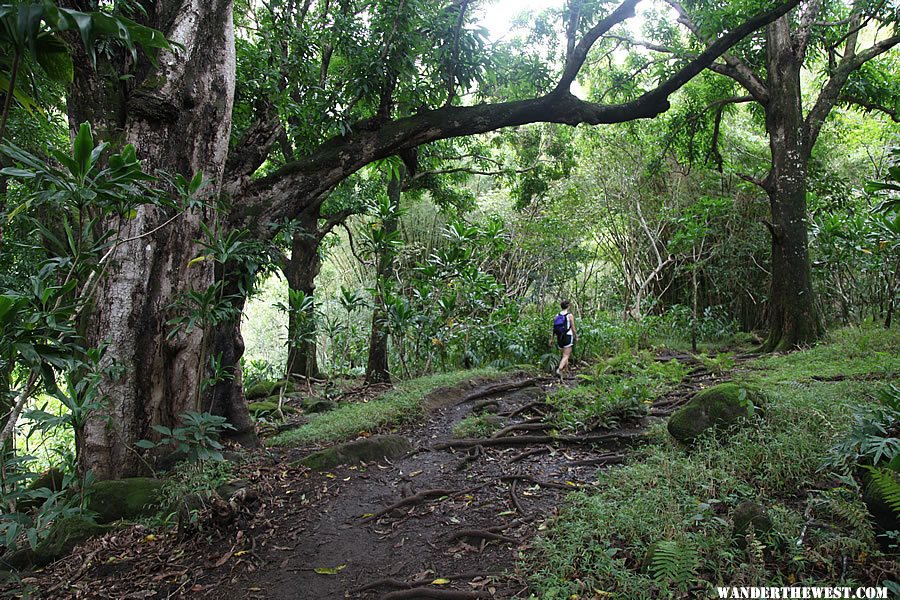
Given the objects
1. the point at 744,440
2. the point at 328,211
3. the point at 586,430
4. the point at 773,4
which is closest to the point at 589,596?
the point at 744,440

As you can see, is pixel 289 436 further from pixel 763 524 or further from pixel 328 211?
pixel 328 211

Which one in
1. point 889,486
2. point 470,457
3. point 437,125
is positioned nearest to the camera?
point 889,486

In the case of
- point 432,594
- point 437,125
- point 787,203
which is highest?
point 437,125

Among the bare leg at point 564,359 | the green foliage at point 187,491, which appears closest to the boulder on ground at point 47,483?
the green foliage at point 187,491

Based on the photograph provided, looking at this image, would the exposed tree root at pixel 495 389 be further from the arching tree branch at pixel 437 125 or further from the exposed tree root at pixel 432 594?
the exposed tree root at pixel 432 594

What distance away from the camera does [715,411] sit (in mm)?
3844

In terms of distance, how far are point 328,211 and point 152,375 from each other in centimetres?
591

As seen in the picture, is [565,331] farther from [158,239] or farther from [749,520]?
[158,239]

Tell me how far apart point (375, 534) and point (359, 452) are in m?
1.35

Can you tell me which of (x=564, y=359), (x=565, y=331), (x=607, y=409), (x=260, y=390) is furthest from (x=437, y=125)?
(x=260, y=390)

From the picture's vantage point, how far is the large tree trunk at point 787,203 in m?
8.35

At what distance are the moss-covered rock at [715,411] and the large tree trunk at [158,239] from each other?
372cm

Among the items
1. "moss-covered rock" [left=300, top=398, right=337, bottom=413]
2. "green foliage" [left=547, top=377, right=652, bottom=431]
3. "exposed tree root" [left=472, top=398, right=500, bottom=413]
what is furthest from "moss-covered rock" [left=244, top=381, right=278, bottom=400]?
"green foliage" [left=547, top=377, right=652, bottom=431]

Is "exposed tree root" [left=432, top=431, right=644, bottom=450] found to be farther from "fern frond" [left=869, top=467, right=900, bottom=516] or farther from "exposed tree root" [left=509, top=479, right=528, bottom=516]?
"fern frond" [left=869, top=467, right=900, bottom=516]
